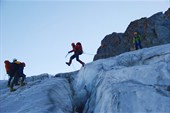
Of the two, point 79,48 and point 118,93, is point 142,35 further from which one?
point 118,93

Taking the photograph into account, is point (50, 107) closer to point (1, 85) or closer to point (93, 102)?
point (93, 102)

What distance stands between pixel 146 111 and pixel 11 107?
709cm

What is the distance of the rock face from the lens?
3866 centimetres

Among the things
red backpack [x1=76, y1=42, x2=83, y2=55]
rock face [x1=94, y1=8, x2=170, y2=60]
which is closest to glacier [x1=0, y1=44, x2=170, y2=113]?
red backpack [x1=76, y1=42, x2=83, y2=55]

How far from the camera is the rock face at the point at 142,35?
38.7m

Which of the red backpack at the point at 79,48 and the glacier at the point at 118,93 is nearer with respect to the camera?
the glacier at the point at 118,93

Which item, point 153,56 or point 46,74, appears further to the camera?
point 46,74

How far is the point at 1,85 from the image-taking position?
27.7 m

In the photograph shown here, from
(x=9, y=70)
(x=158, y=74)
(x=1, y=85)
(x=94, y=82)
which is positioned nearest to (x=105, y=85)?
(x=158, y=74)

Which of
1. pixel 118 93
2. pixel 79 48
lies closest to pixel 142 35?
pixel 79 48

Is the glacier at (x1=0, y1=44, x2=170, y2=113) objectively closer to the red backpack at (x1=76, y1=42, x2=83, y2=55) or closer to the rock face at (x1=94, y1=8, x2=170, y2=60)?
the red backpack at (x1=76, y1=42, x2=83, y2=55)

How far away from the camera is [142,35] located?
135 feet

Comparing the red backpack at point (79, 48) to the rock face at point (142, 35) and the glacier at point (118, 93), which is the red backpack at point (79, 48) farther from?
the rock face at point (142, 35)

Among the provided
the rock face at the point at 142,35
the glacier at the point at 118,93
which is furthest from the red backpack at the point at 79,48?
the rock face at the point at 142,35
